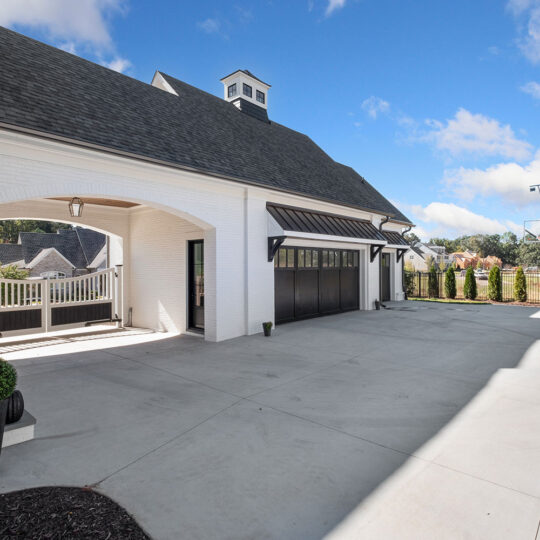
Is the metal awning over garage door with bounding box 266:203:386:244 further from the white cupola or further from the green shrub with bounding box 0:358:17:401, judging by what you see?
the green shrub with bounding box 0:358:17:401

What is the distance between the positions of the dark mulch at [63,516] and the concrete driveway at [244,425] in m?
0.11

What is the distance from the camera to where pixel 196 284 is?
9461mm

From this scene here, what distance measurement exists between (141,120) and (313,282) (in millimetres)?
7329

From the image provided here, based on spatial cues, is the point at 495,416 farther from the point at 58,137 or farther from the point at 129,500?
the point at 58,137

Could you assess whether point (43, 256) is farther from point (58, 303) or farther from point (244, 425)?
point (244, 425)

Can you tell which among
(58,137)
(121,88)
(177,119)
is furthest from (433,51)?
(58,137)

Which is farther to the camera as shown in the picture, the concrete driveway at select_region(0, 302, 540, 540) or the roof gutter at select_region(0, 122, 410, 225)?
the roof gutter at select_region(0, 122, 410, 225)

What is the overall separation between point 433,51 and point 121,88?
9892 millimetres

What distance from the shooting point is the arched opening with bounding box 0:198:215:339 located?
8.94m

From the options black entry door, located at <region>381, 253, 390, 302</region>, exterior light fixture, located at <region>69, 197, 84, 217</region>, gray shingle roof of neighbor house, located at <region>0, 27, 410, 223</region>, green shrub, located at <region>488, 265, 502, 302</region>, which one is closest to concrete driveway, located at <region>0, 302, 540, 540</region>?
exterior light fixture, located at <region>69, 197, 84, 217</region>

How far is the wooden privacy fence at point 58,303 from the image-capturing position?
886 cm

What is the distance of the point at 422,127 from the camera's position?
17.8m

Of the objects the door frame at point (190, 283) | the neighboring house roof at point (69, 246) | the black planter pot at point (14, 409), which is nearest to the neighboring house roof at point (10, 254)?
the neighboring house roof at point (69, 246)

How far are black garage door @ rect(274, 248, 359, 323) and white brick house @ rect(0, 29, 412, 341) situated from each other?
54 millimetres
